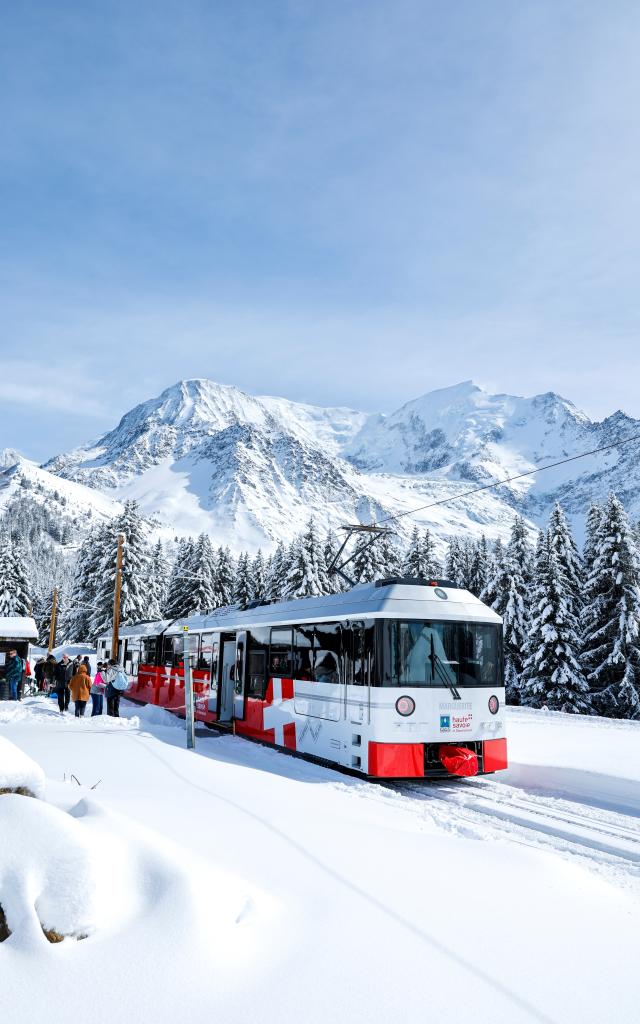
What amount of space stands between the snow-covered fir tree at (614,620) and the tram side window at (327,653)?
78.3ft

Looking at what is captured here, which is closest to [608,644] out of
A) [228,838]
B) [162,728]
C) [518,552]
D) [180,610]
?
[518,552]

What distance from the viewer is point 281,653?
1432cm

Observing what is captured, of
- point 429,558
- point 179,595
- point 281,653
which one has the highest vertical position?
point 429,558

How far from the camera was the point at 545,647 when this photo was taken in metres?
33.9

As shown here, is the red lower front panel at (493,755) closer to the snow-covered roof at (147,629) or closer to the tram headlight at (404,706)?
the tram headlight at (404,706)

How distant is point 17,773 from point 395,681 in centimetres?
717

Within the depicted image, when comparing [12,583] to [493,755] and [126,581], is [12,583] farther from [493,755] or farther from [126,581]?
[493,755]

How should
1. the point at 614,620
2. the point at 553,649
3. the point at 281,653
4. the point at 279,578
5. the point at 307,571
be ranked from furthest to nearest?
the point at 279,578 → the point at 307,571 → the point at 553,649 → the point at 614,620 → the point at 281,653

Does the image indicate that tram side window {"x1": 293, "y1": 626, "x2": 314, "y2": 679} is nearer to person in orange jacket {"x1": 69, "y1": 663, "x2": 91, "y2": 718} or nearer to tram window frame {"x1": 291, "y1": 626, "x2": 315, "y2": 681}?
tram window frame {"x1": 291, "y1": 626, "x2": 315, "y2": 681}

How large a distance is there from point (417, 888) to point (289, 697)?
902 centimetres

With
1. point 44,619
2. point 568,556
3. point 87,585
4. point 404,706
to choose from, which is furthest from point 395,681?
point 44,619

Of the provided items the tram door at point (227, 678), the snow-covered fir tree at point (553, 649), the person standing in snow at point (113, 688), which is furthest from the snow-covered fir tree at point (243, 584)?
the tram door at point (227, 678)

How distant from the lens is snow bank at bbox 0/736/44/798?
4344mm

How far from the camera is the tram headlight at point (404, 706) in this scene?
1071 centimetres
